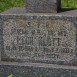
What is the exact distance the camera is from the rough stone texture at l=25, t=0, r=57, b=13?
610cm

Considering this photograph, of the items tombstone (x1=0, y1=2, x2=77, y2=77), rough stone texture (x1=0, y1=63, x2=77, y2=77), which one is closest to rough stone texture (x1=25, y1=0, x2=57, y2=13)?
tombstone (x1=0, y1=2, x2=77, y2=77)

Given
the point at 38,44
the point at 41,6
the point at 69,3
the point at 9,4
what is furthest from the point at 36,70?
the point at 9,4

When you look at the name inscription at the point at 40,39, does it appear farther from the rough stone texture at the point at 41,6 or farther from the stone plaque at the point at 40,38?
the rough stone texture at the point at 41,6

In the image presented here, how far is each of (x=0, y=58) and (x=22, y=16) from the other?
2.47 ft

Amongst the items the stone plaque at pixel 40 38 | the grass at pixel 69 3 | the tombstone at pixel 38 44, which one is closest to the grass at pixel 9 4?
the grass at pixel 69 3

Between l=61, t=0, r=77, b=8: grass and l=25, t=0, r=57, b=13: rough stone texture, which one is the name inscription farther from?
l=61, t=0, r=77, b=8: grass

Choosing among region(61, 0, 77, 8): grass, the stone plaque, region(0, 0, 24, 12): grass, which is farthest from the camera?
region(0, 0, 24, 12): grass

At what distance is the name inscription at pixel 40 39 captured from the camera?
6051 millimetres

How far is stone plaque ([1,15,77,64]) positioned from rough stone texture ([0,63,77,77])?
0.10 metres

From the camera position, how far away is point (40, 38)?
612cm

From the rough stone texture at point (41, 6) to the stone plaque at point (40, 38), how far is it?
0.16 m

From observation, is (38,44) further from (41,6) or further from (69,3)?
(69,3)

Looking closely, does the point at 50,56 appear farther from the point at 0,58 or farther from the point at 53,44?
the point at 0,58

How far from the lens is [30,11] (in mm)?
6203
